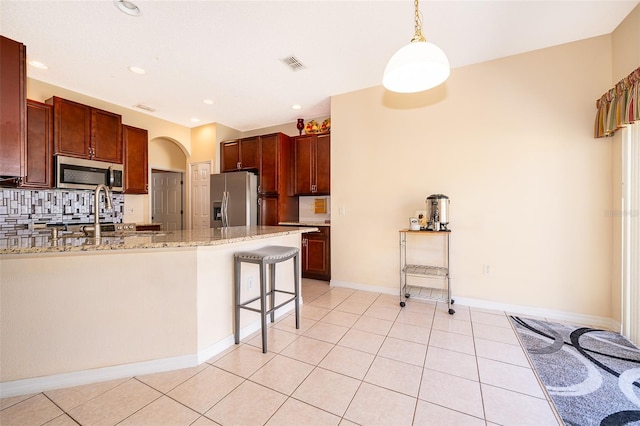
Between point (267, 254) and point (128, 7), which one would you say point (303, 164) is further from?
point (128, 7)

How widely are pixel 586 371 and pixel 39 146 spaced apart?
5951mm

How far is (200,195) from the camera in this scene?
5.37 metres

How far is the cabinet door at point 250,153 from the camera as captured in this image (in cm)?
471

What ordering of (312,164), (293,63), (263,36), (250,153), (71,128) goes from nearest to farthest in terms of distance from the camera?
(263,36)
(293,63)
(71,128)
(312,164)
(250,153)

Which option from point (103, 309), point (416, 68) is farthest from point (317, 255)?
point (416, 68)

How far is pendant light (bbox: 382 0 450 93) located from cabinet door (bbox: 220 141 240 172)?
12.1 feet

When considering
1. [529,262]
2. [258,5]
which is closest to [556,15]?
[529,262]

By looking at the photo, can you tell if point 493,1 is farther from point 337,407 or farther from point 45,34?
point 45,34

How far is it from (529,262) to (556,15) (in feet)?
7.75

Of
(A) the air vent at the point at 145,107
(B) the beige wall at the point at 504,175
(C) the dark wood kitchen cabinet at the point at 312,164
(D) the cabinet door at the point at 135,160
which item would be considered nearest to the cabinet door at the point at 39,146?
(D) the cabinet door at the point at 135,160

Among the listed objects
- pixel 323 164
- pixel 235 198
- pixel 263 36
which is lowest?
pixel 235 198

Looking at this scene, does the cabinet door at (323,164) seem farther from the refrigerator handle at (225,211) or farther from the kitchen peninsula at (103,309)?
the kitchen peninsula at (103,309)

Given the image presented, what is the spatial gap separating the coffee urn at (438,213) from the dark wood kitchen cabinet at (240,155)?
3079 mm

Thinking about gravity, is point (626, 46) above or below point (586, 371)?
above
